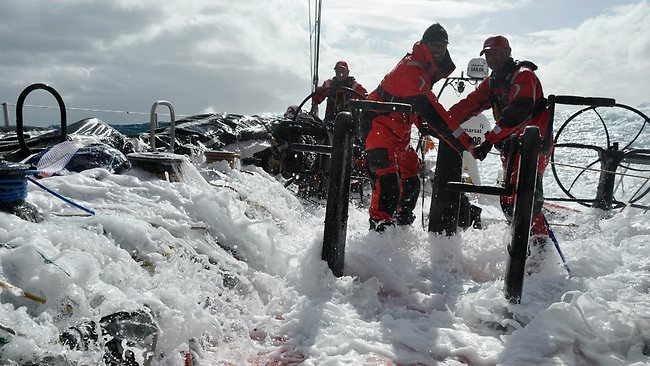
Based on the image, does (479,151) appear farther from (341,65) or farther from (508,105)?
(341,65)

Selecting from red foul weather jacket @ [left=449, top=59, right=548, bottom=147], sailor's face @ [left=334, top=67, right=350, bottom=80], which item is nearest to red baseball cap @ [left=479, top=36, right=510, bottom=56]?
red foul weather jacket @ [left=449, top=59, right=548, bottom=147]

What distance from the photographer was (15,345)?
152 centimetres

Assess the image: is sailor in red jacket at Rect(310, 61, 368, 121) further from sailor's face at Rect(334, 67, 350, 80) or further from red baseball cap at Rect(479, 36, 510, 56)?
red baseball cap at Rect(479, 36, 510, 56)

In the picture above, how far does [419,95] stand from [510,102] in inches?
30.7

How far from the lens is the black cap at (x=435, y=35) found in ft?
14.3

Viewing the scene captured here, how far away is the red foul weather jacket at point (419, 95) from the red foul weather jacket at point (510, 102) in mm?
341

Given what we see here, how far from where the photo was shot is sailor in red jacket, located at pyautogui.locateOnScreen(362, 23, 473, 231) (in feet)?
13.7

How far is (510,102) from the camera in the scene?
13.9 feet

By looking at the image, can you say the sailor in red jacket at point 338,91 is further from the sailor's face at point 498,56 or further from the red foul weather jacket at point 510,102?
the sailor's face at point 498,56

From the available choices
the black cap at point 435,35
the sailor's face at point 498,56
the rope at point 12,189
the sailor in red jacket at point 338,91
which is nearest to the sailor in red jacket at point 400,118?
the black cap at point 435,35

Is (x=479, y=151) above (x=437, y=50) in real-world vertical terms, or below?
below

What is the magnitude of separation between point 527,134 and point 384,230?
5.58ft

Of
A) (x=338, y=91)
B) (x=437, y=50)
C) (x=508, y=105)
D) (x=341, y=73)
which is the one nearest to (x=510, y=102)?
(x=508, y=105)

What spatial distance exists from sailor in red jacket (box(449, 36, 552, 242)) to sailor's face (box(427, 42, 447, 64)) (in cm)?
45
